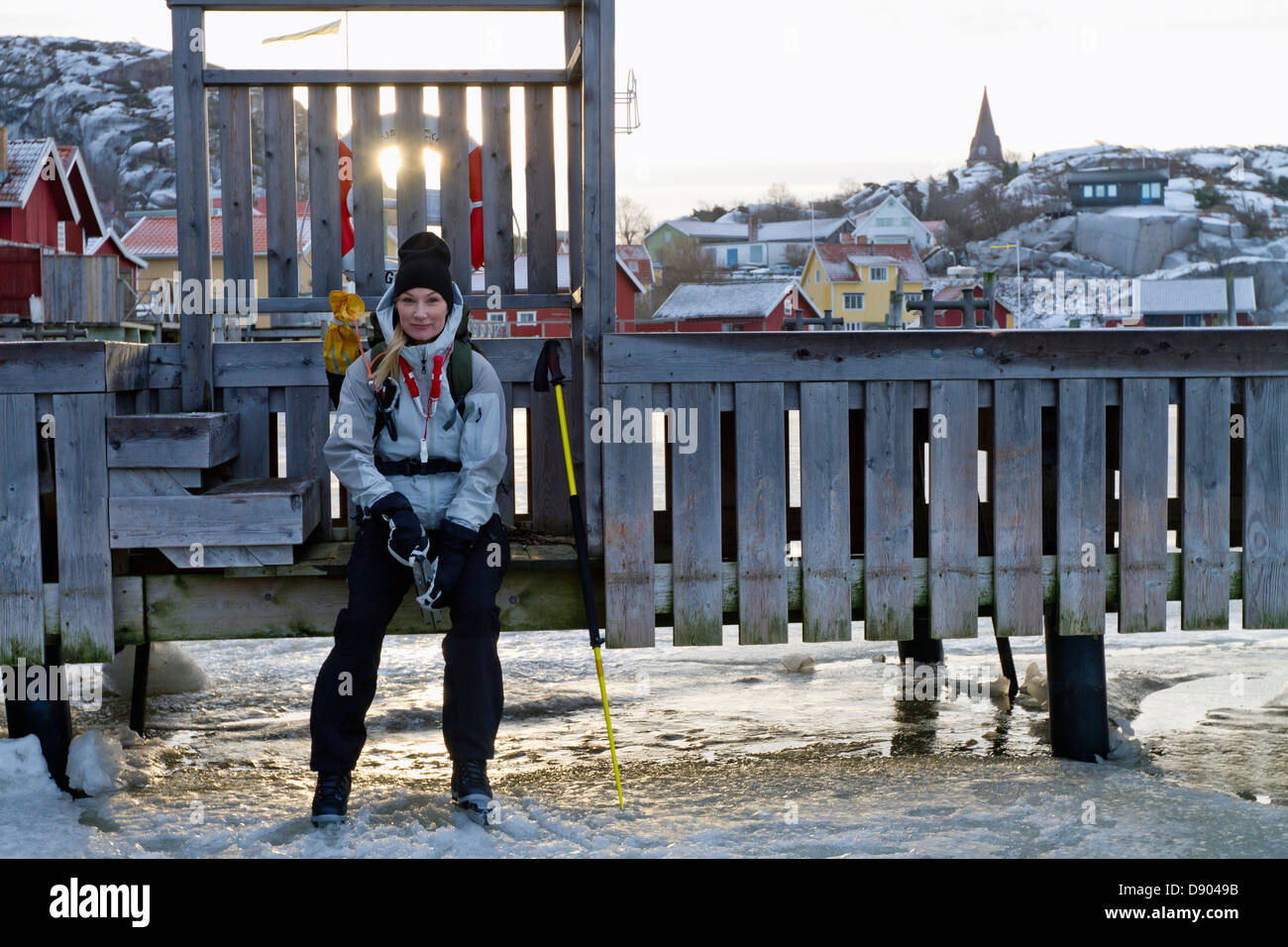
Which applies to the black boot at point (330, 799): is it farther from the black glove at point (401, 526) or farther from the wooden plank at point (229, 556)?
the wooden plank at point (229, 556)

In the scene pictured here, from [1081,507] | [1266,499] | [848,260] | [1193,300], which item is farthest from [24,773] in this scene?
[1193,300]

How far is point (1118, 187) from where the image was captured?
166 meters

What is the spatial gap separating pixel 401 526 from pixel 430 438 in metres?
0.42

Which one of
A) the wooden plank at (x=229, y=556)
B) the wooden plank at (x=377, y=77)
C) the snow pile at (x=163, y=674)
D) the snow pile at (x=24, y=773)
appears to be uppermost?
the wooden plank at (x=377, y=77)

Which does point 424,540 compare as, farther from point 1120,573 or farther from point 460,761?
point 1120,573

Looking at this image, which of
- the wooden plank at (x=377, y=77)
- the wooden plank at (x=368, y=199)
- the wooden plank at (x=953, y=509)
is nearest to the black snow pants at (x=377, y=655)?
the wooden plank at (x=368, y=199)

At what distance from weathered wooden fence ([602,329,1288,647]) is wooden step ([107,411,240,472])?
66.9 inches

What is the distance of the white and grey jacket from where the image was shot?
5.04m

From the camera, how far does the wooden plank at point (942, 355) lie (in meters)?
5.89

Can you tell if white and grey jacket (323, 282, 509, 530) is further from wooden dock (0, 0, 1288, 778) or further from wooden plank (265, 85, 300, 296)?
wooden plank (265, 85, 300, 296)

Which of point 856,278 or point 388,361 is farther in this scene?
point 856,278

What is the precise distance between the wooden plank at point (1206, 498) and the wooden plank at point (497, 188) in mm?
3180

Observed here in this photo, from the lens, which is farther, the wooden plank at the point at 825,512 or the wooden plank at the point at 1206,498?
the wooden plank at the point at 1206,498

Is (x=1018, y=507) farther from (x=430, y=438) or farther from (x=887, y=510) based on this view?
(x=430, y=438)
